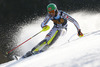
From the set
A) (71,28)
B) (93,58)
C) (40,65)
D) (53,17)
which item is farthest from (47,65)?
(71,28)

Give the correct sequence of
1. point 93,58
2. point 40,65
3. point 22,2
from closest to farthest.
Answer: point 93,58
point 40,65
point 22,2

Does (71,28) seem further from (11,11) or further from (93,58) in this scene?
(11,11)

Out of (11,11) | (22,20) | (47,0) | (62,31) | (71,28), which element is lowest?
(62,31)

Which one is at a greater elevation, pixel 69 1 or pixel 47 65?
pixel 69 1

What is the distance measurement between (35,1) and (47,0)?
4.42 feet

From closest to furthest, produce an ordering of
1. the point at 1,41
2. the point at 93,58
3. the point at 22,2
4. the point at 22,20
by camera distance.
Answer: the point at 93,58, the point at 1,41, the point at 22,20, the point at 22,2

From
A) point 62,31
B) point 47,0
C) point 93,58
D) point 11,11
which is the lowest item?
point 93,58

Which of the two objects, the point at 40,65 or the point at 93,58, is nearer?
the point at 93,58

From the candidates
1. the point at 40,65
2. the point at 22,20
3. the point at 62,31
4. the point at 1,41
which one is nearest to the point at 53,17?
the point at 62,31

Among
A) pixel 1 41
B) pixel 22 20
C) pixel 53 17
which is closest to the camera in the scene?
pixel 53 17

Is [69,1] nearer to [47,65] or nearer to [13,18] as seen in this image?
[13,18]

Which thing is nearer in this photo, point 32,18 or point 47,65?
point 47,65

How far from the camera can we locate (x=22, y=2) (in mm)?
13461

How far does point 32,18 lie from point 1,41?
4.88 m
